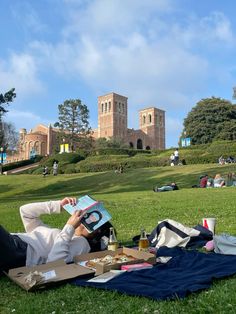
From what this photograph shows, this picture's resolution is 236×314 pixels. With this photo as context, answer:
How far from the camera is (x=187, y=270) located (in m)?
4.14

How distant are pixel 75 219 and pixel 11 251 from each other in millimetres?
755

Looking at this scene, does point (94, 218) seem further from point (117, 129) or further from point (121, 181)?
point (117, 129)

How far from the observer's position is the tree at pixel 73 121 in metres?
64.4

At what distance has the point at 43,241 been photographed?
14.7 feet

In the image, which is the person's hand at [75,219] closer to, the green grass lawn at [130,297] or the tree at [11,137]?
the green grass lawn at [130,297]

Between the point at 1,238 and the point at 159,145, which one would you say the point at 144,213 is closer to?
the point at 1,238

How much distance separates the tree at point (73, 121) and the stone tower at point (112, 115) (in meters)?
36.5

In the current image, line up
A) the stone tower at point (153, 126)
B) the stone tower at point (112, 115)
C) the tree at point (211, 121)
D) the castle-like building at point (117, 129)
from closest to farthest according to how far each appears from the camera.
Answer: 1. the tree at point (211, 121)
2. the castle-like building at point (117, 129)
3. the stone tower at point (112, 115)
4. the stone tower at point (153, 126)

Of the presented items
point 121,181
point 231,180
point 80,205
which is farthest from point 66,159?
point 80,205

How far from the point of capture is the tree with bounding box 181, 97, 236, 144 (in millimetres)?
57234

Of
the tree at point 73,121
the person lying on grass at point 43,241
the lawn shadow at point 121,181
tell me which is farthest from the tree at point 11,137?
the person lying on grass at point 43,241

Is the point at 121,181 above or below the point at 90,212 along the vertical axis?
below

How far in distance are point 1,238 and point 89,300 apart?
119 centimetres

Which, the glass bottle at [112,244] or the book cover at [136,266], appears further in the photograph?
the glass bottle at [112,244]
